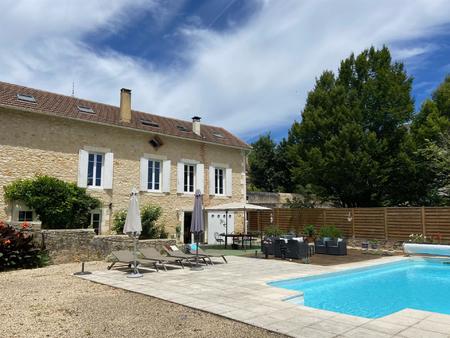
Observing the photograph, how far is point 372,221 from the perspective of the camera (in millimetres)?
19031

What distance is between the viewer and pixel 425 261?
1488cm

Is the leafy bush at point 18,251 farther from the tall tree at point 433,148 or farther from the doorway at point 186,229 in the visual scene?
the tall tree at point 433,148

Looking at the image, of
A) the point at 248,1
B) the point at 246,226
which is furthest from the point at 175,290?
the point at 246,226

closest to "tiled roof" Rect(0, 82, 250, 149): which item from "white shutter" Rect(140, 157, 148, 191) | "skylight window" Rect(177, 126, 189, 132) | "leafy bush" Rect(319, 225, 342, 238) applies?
"skylight window" Rect(177, 126, 189, 132)

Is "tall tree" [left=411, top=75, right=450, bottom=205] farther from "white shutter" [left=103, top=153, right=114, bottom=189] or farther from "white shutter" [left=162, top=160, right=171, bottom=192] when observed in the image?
"white shutter" [left=103, top=153, right=114, bottom=189]

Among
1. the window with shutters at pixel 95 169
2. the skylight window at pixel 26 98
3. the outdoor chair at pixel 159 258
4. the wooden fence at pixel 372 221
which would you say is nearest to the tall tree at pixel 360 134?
the wooden fence at pixel 372 221

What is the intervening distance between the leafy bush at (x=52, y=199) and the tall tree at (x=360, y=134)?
1519cm

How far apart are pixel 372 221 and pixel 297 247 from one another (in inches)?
279

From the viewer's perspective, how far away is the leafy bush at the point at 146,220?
696 inches

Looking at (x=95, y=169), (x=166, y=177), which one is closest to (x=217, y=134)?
(x=166, y=177)

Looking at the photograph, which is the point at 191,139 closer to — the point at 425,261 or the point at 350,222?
the point at 350,222

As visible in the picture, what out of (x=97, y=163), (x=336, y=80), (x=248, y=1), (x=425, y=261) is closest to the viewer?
(x=248, y=1)

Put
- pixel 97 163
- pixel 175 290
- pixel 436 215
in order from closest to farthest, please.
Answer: pixel 175 290 → pixel 436 215 → pixel 97 163

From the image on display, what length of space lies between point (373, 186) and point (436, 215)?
8.39 m
